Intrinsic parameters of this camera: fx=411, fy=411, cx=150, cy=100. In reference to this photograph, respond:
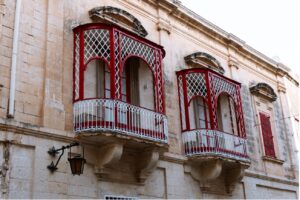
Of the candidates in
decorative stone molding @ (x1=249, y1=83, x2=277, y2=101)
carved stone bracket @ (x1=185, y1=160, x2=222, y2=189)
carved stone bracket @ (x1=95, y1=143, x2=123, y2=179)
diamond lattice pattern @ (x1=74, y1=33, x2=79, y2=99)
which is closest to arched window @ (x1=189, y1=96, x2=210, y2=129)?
carved stone bracket @ (x1=185, y1=160, x2=222, y2=189)

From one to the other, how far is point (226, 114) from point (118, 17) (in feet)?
16.7

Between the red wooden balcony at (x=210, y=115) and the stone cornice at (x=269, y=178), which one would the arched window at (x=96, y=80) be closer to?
the red wooden balcony at (x=210, y=115)

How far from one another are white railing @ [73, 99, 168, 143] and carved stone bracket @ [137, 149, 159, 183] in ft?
1.23

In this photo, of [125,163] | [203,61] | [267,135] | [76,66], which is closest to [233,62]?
[203,61]

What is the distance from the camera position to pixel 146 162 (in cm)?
962

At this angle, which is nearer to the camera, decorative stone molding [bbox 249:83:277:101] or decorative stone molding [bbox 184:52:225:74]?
decorative stone molding [bbox 184:52:225:74]

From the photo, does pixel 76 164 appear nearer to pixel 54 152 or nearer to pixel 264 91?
pixel 54 152

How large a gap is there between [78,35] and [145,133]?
2726 mm

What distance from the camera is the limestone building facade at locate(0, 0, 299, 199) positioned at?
8047mm

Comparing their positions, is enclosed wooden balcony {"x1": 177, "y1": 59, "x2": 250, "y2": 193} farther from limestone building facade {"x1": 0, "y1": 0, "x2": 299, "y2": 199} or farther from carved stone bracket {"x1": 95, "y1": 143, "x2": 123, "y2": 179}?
carved stone bracket {"x1": 95, "y1": 143, "x2": 123, "y2": 179}

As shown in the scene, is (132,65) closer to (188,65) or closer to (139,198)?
(188,65)

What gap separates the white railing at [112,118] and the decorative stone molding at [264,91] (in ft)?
22.2

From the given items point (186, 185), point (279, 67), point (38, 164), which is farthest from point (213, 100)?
point (279, 67)

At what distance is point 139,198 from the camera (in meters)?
9.55
